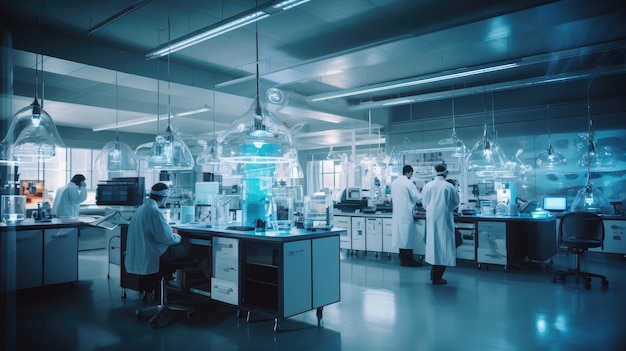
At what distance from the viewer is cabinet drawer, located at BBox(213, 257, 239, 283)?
12.7ft

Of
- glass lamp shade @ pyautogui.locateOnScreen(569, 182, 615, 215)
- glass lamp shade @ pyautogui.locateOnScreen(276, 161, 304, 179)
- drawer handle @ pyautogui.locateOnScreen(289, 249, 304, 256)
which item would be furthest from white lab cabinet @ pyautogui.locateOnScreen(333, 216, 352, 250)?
glass lamp shade @ pyautogui.locateOnScreen(569, 182, 615, 215)

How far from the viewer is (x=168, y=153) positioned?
5.10m

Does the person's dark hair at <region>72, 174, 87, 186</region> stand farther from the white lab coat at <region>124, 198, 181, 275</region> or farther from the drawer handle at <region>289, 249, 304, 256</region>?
the drawer handle at <region>289, 249, 304, 256</region>

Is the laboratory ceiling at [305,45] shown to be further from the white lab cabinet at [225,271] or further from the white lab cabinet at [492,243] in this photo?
the white lab cabinet at [492,243]

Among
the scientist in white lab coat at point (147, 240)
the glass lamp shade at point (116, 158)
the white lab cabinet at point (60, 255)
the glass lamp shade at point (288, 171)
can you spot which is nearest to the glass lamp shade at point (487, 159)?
the glass lamp shade at point (288, 171)

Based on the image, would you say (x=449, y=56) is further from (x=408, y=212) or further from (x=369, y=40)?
(x=408, y=212)

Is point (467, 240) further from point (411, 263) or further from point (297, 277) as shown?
point (297, 277)

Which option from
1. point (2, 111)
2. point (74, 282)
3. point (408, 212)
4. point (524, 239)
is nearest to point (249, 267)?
point (2, 111)

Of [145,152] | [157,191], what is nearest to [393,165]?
[145,152]

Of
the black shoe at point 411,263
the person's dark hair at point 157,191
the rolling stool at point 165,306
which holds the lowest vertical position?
the black shoe at point 411,263

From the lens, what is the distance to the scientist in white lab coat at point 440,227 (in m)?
5.33

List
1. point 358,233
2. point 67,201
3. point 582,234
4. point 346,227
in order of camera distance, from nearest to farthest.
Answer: point 582,234
point 67,201
point 358,233
point 346,227

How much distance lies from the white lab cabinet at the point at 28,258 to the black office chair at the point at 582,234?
6.42 metres

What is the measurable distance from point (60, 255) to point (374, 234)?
4.72 m
